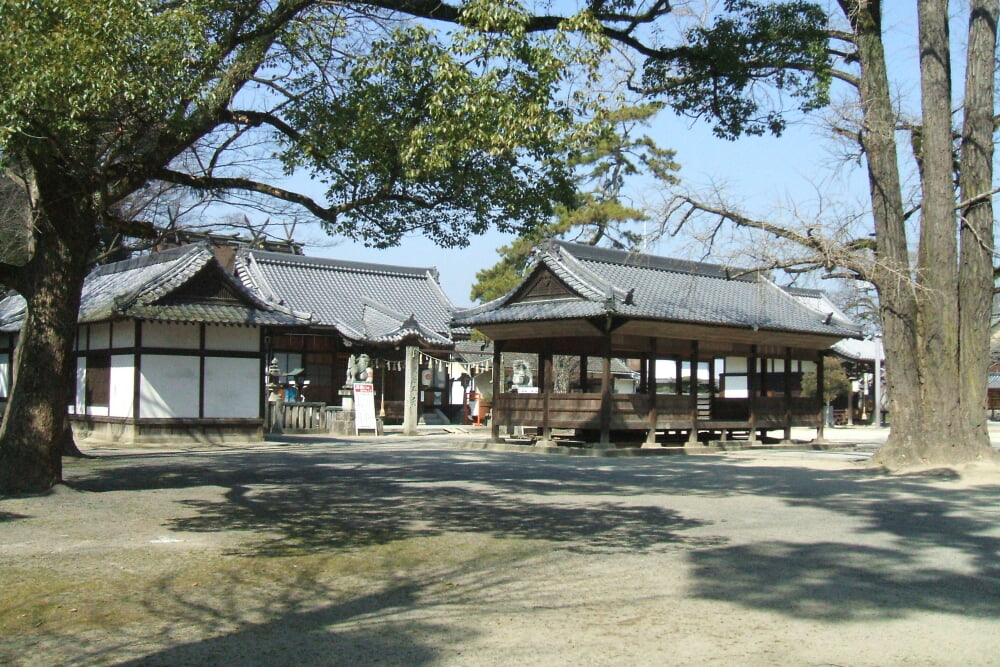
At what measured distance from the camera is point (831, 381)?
1576 inches

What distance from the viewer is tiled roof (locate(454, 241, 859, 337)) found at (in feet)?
71.2

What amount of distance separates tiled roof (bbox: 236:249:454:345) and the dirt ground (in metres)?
18.8

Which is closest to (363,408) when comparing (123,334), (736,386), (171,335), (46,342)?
(171,335)

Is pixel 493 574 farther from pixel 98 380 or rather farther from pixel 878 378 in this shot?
pixel 878 378

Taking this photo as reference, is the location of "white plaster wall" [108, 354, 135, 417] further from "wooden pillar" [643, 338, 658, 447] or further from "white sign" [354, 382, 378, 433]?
"wooden pillar" [643, 338, 658, 447]

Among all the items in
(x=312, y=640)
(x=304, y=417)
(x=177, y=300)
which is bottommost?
(x=312, y=640)

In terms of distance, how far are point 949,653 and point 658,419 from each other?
17.8 metres

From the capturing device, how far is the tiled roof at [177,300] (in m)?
22.5

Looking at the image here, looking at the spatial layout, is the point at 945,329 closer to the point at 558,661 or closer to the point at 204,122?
the point at 204,122

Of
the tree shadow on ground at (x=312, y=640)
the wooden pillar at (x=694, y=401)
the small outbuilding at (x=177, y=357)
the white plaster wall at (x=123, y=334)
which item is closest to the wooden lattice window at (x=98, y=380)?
the small outbuilding at (x=177, y=357)

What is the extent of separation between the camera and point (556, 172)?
11680 millimetres

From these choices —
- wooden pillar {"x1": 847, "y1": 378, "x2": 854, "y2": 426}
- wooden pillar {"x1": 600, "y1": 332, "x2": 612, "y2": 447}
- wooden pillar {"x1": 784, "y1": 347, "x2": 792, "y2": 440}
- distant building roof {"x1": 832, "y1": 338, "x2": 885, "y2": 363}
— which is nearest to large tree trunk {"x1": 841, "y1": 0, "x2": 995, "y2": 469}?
wooden pillar {"x1": 600, "y1": 332, "x2": 612, "y2": 447}

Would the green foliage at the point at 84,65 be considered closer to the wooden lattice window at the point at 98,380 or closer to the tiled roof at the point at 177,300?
the tiled roof at the point at 177,300

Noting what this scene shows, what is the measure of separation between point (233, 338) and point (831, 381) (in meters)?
25.3
